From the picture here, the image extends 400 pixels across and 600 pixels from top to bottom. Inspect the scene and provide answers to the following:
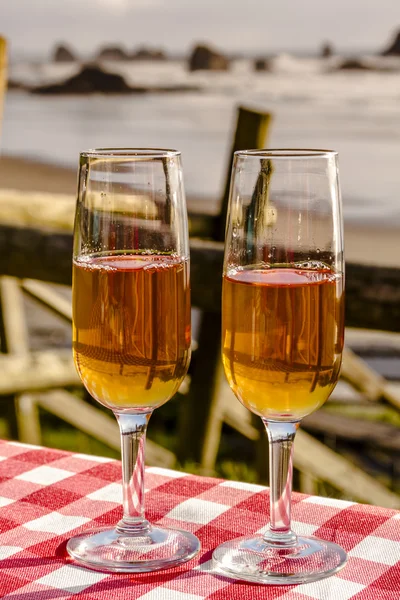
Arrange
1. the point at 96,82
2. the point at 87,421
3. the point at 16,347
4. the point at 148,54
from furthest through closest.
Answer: the point at 148,54 → the point at 96,82 → the point at 16,347 → the point at 87,421

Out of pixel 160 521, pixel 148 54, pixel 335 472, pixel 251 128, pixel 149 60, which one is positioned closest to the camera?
pixel 160 521

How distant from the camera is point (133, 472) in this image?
87 cm

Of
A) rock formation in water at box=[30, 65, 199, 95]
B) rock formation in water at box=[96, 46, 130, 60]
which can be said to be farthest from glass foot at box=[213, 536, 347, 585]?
rock formation in water at box=[96, 46, 130, 60]

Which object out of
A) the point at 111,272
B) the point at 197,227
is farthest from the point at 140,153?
the point at 197,227

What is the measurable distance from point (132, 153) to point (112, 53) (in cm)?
1060

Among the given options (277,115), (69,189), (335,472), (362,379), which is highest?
(277,115)

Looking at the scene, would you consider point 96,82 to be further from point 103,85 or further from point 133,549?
point 133,549

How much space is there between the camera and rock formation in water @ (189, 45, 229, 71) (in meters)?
10.3

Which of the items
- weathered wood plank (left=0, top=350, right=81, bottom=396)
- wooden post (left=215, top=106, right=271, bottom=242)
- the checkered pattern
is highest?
wooden post (left=215, top=106, right=271, bottom=242)

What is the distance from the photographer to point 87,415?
11.5 feet

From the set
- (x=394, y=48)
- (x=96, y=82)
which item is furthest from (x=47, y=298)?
(x=96, y=82)

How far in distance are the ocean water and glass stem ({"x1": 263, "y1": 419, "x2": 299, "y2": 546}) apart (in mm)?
8928

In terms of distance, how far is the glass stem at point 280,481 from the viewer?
2.75ft

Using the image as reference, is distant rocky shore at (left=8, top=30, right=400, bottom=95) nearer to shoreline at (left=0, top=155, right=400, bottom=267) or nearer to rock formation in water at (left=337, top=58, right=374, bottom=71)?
rock formation in water at (left=337, top=58, right=374, bottom=71)
